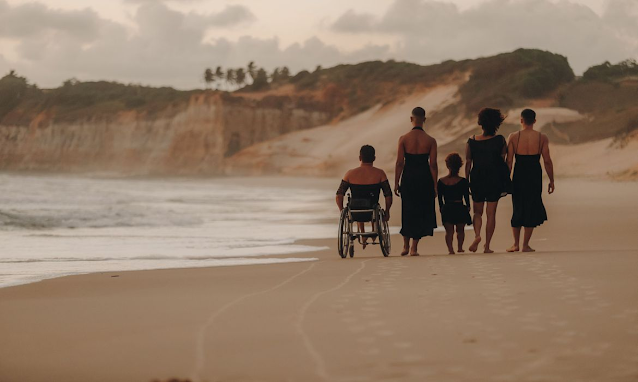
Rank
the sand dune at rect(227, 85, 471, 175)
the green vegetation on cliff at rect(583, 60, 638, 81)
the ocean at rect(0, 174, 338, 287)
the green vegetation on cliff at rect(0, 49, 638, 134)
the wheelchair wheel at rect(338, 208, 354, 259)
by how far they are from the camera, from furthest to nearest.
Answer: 1. the green vegetation on cliff at rect(583, 60, 638, 81)
2. the green vegetation on cliff at rect(0, 49, 638, 134)
3. the sand dune at rect(227, 85, 471, 175)
4. the ocean at rect(0, 174, 338, 287)
5. the wheelchair wheel at rect(338, 208, 354, 259)

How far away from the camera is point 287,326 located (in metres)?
4.66

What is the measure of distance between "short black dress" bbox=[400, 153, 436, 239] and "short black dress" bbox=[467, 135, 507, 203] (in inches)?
18.7

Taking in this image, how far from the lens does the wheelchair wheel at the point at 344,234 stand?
28.9 ft

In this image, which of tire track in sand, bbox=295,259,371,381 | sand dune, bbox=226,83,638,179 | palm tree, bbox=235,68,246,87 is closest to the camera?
tire track in sand, bbox=295,259,371,381

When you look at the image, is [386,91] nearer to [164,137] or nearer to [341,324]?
[164,137]

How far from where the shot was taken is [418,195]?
9078 mm

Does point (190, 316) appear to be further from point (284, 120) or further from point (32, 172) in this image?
point (32, 172)

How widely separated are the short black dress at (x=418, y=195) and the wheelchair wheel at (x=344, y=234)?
65cm

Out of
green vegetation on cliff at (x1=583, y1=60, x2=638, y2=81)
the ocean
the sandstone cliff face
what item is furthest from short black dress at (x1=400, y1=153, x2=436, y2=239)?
the sandstone cliff face

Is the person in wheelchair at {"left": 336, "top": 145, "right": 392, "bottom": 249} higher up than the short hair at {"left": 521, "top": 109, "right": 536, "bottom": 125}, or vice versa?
the short hair at {"left": 521, "top": 109, "right": 536, "bottom": 125}

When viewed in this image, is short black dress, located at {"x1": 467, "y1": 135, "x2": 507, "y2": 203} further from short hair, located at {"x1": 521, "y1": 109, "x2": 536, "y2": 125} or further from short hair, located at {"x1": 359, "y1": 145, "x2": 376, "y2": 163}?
short hair, located at {"x1": 359, "y1": 145, "x2": 376, "y2": 163}

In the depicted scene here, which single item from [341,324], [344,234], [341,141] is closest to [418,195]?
[344,234]

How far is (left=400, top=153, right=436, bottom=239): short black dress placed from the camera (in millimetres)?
9023

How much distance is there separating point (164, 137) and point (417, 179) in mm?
76929
